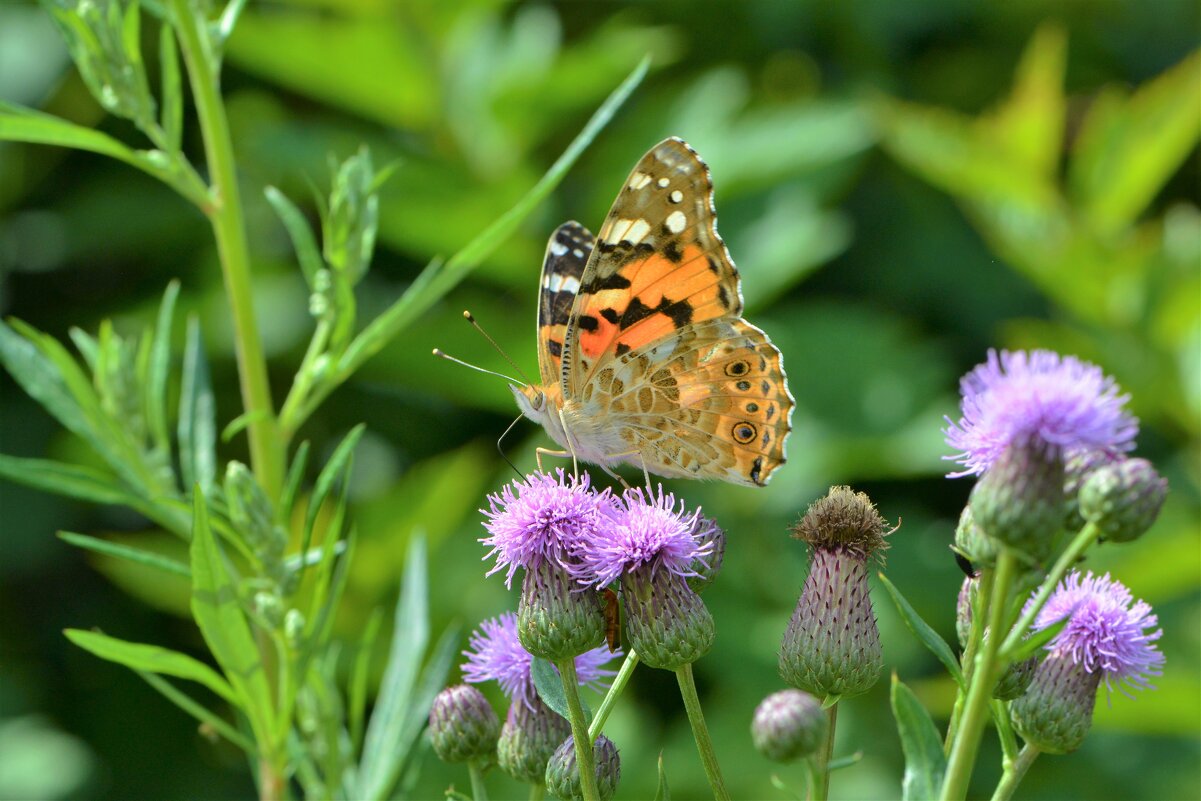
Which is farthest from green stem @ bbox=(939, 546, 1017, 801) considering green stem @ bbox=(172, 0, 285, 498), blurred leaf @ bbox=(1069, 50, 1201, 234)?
blurred leaf @ bbox=(1069, 50, 1201, 234)

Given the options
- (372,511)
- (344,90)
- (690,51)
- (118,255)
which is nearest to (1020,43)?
(690,51)

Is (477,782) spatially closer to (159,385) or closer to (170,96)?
(159,385)

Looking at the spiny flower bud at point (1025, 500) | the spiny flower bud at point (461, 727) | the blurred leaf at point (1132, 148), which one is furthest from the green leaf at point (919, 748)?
the blurred leaf at point (1132, 148)

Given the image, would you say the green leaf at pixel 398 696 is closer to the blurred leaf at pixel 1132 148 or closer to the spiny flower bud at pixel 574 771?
the spiny flower bud at pixel 574 771

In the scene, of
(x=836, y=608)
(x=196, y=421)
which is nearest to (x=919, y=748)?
(x=836, y=608)

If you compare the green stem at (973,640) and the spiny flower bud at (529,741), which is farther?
the spiny flower bud at (529,741)
